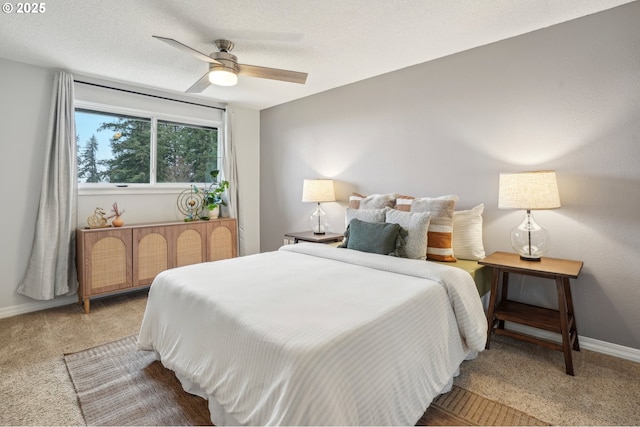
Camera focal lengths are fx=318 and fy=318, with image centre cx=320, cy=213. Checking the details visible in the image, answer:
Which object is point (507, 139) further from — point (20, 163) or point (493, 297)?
point (20, 163)

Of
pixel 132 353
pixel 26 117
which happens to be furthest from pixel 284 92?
pixel 132 353

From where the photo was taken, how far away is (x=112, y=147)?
12.2 ft

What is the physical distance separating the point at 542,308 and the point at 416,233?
1.12 metres

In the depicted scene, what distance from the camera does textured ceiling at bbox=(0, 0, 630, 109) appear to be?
2123mm

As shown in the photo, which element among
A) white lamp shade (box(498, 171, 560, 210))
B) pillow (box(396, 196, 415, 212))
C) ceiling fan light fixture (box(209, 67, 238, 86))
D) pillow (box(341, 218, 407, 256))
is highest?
ceiling fan light fixture (box(209, 67, 238, 86))

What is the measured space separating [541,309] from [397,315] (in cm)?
162

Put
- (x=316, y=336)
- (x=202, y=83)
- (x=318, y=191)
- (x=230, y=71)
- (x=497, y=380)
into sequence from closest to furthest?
1. (x=316, y=336)
2. (x=497, y=380)
3. (x=230, y=71)
4. (x=202, y=83)
5. (x=318, y=191)

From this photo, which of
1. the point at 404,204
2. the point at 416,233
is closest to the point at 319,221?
the point at 404,204

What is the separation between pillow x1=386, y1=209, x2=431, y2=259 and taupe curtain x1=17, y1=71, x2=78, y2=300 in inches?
130

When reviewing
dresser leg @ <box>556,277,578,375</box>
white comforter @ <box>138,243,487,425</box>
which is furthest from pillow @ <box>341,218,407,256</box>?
dresser leg @ <box>556,277,578,375</box>

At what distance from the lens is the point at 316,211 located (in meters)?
3.98

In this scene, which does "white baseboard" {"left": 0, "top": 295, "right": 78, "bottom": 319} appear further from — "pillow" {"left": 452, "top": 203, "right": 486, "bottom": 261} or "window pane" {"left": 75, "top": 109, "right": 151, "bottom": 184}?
"pillow" {"left": 452, "top": 203, "right": 486, "bottom": 261}

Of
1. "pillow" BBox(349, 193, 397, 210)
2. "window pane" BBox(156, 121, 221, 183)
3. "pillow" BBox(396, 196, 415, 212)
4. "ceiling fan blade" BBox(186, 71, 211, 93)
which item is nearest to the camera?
"ceiling fan blade" BBox(186, 71, 211, 93)

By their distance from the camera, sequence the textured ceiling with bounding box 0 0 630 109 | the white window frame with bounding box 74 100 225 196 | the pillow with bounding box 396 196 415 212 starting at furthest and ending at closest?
1. the white window frame with bounding box 74 100 225 196
2. the pillow with bounding box 396 196 415 212
3. the textured ceiling with bounding box 0 0 630 109
